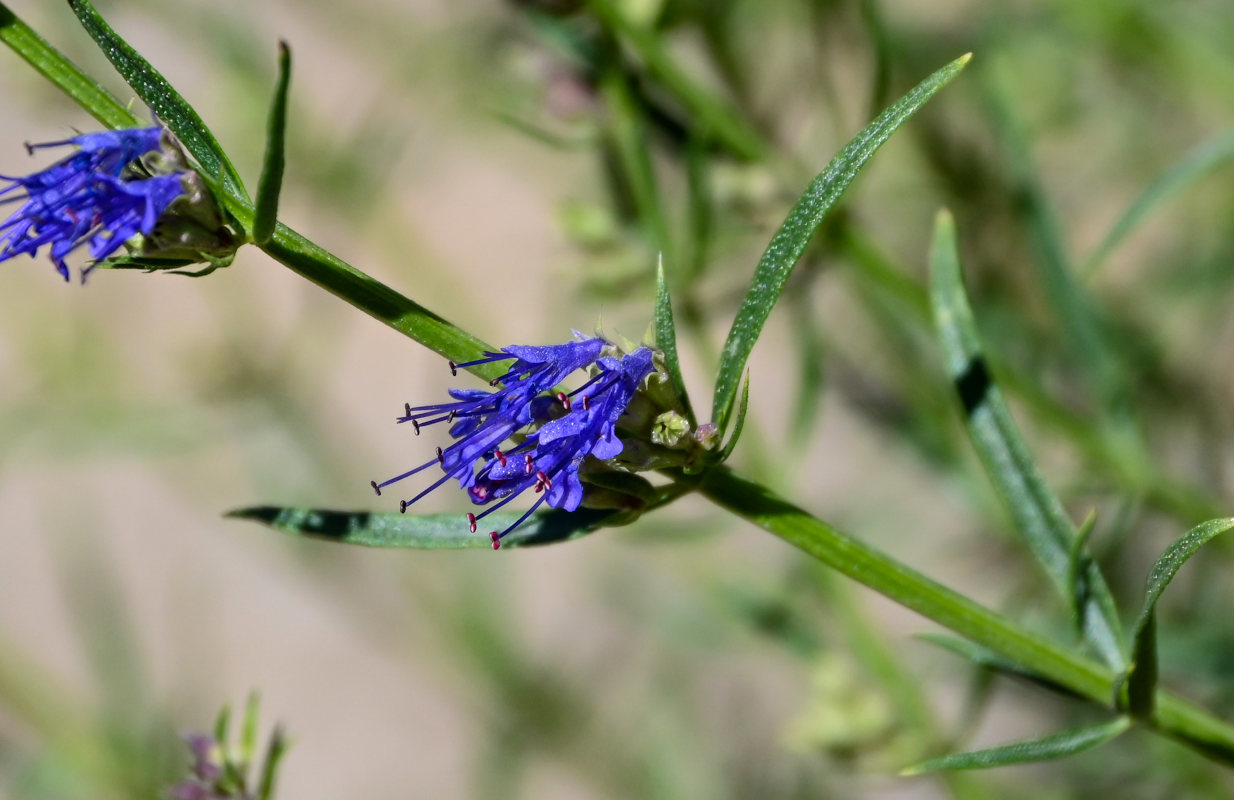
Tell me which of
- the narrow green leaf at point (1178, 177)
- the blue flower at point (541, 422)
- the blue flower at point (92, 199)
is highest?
the narrow green leaf at point (1178, 177)

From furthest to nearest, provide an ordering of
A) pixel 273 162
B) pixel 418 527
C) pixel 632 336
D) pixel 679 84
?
pixel 632 336
pixel 679 84
pixel 418 527
pixel 273 162

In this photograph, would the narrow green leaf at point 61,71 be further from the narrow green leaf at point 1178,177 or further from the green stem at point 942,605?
the narrow green leaf at point 1178,177

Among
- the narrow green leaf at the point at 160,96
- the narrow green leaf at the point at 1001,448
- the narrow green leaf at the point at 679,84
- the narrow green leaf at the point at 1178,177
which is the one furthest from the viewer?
the narrow green leaf at the point at 679,84

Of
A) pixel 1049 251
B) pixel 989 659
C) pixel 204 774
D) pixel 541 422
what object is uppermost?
pixel 1049 251

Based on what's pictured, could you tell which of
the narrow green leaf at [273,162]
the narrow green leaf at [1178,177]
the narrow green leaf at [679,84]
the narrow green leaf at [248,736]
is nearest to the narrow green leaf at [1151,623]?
the narrow green leaf at [1178,177]

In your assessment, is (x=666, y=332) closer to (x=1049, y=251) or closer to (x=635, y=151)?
(x=635, y=151)

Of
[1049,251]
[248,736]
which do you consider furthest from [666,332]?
[1049,251]

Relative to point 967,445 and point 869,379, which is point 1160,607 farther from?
point 869,379
